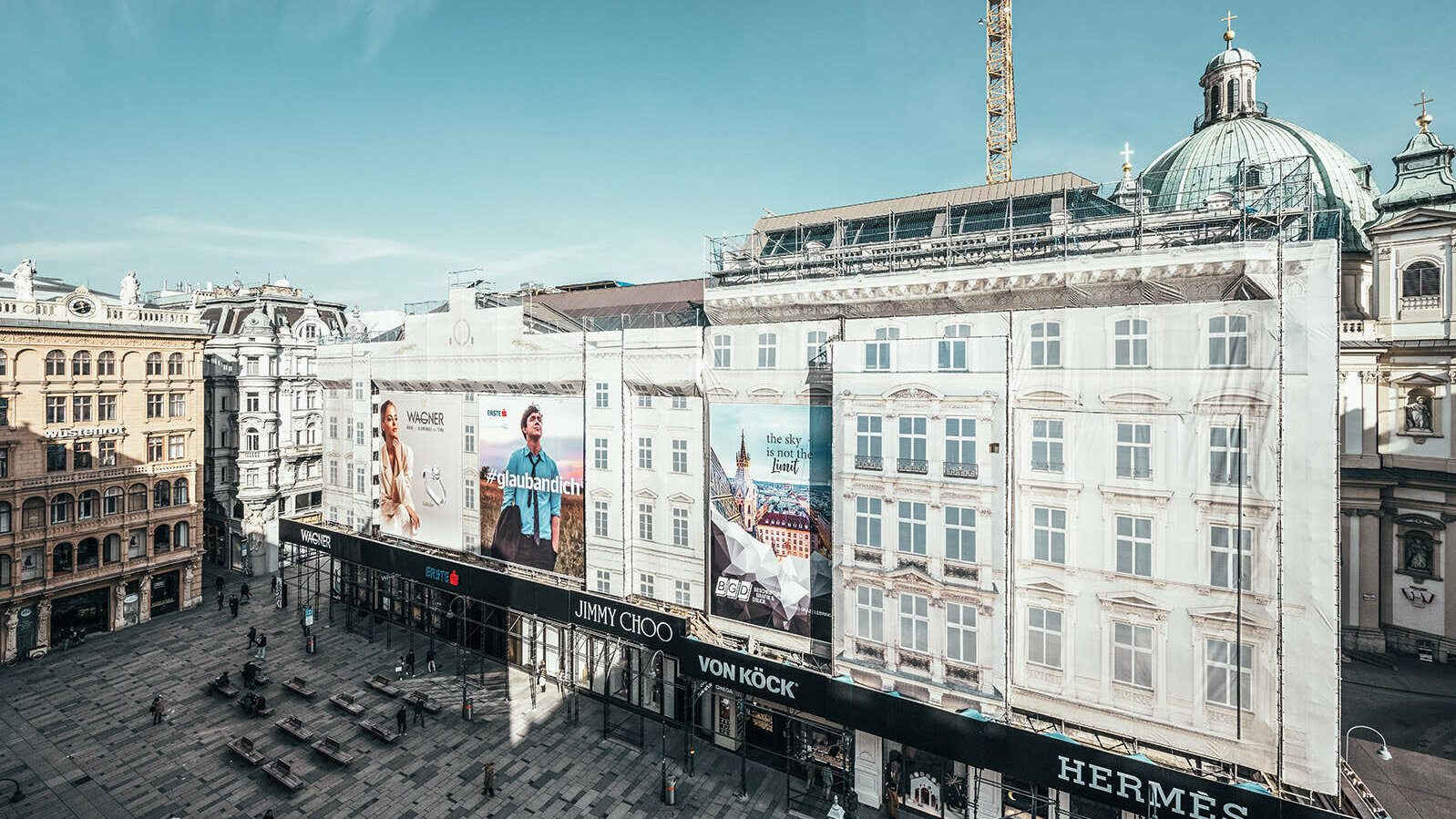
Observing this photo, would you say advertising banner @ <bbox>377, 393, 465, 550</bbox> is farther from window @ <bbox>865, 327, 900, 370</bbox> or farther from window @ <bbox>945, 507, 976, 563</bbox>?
window @ <bbox>945, 507, 976, 563</bbox>

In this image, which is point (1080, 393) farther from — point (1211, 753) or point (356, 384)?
point (356, 384)

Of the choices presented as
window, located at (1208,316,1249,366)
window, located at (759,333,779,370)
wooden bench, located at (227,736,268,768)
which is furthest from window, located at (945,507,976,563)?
wooden bench, located at (227,736,268,768)

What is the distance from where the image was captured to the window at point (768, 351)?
2982 centimetres

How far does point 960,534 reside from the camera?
80.0 feet

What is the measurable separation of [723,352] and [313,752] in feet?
88.7

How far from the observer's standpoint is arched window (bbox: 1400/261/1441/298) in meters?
37.8

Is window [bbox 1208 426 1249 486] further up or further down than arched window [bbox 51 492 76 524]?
further up

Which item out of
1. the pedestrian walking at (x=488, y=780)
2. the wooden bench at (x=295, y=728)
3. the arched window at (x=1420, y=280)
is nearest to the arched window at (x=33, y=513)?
the wooden bench at (x=295, y=728)

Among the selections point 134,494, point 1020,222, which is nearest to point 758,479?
point 1020,222

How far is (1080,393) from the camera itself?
23109 millimetres

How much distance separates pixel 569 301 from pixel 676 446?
21.5m

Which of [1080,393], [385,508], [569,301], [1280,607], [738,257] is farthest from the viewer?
[569,301]

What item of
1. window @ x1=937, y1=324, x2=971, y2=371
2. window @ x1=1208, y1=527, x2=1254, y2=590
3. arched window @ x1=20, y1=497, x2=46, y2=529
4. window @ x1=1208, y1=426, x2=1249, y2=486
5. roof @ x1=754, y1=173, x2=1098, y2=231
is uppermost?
roof @ x1=754, y1=173, x2=1098, y2=231

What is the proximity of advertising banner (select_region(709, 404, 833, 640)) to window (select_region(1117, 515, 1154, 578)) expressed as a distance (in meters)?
10.6
